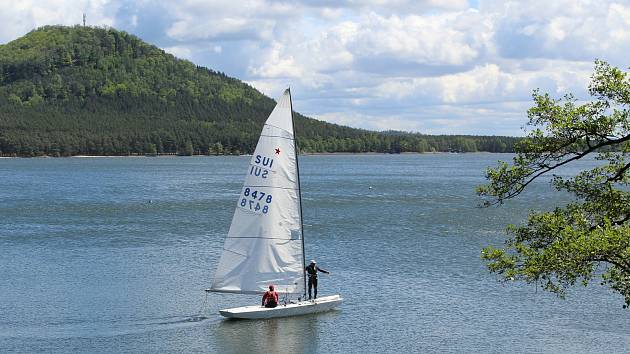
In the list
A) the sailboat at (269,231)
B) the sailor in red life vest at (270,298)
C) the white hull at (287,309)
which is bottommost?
the white hull at (287,309)

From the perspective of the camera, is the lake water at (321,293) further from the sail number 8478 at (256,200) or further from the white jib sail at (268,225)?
the sail number 8478 at (256,200)

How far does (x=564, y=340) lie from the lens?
37219 mm

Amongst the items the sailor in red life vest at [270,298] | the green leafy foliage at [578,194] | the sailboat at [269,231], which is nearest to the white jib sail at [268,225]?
the sailboat at [269,231]

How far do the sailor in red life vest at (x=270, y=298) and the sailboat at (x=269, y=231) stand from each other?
0.26m

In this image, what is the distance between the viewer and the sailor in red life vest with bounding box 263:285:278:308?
40.3m

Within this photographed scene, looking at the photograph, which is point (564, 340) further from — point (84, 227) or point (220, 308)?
point (84, 227)

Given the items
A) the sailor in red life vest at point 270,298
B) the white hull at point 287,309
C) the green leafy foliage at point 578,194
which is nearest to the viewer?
the green leafy foliage at point 578,194

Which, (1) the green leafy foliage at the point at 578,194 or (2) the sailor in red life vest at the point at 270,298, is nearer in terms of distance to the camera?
(1) the green leafy foliage at the point at 578,194

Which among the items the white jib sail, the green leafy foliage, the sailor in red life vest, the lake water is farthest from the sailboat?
the green leafy foliage

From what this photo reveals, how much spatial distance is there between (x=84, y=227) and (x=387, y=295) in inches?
1793

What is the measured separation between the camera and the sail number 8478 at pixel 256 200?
3962 centimetres

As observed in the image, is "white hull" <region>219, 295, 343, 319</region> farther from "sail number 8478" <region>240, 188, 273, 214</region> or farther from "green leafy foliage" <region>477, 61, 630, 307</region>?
"green leafy foliage" <region>477, 61, 630, 307</region>

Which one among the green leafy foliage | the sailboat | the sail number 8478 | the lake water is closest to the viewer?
the green leafy foliage

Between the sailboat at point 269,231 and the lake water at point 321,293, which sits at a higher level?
the sailboat at point 269,231
